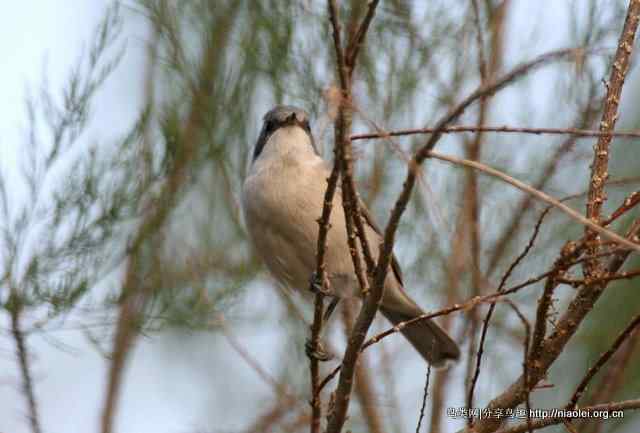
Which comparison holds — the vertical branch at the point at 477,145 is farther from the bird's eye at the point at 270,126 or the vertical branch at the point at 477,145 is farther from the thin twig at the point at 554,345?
the thin twig at the point at 554,345

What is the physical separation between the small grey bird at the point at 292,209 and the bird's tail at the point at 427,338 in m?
0.38

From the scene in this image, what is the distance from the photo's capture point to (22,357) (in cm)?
358

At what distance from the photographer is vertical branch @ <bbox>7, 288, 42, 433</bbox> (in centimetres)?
345

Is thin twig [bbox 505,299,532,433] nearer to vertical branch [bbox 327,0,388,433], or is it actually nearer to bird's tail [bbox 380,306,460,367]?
vertical branch [bbox 327,0,388,433]

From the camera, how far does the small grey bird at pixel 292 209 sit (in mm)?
4266

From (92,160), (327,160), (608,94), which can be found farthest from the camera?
(327,160)

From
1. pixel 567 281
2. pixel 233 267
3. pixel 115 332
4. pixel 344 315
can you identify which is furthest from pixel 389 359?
pixel 567 281

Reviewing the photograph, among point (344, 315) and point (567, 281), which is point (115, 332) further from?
point (567, 281)

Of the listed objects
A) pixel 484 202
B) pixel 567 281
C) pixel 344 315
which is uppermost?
pixel 484 202

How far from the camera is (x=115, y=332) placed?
13.9 ft

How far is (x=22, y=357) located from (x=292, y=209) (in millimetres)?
1367

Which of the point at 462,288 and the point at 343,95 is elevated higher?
the point at 462,288

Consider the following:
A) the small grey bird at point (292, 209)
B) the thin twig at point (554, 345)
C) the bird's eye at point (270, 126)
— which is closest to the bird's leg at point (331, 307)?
the small grey bird at point (292, 209)

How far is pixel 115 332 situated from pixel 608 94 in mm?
2468
